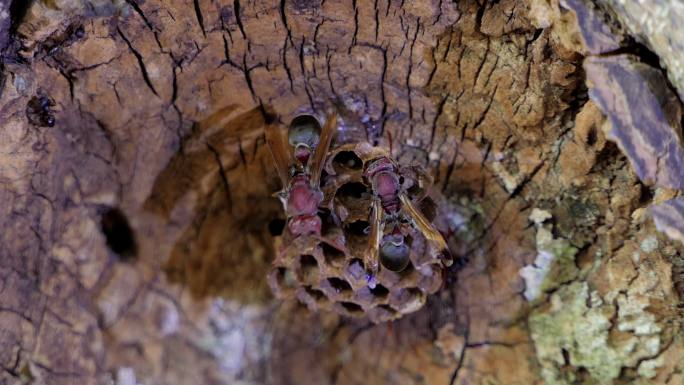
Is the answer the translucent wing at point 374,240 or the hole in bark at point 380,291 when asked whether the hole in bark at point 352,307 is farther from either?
the translucent wing at point 374,240

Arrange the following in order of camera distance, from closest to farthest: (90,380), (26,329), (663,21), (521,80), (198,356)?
(663,21) < (521,80) < (26,329) < (90,380) < (198,356)

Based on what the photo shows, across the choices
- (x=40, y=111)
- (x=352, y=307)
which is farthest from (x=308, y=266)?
(x=40, y=111)

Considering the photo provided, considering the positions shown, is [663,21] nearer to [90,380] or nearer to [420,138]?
[420,138]

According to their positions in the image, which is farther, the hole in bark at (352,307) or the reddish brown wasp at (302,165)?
the hole in bark at (352,307)

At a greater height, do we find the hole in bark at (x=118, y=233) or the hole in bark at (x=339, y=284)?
the hole in bark at (x=339, y=284)

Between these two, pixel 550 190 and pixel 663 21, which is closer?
pixel 663 21

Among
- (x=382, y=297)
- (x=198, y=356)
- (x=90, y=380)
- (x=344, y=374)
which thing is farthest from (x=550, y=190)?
(x=90, y=380)

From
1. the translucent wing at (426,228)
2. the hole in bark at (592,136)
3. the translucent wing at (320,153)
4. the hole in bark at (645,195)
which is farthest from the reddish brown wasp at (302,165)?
the hole in bark at (645,195)

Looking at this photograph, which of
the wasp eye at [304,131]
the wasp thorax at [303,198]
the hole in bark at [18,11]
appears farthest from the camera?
the wasp eye at [304,131]
